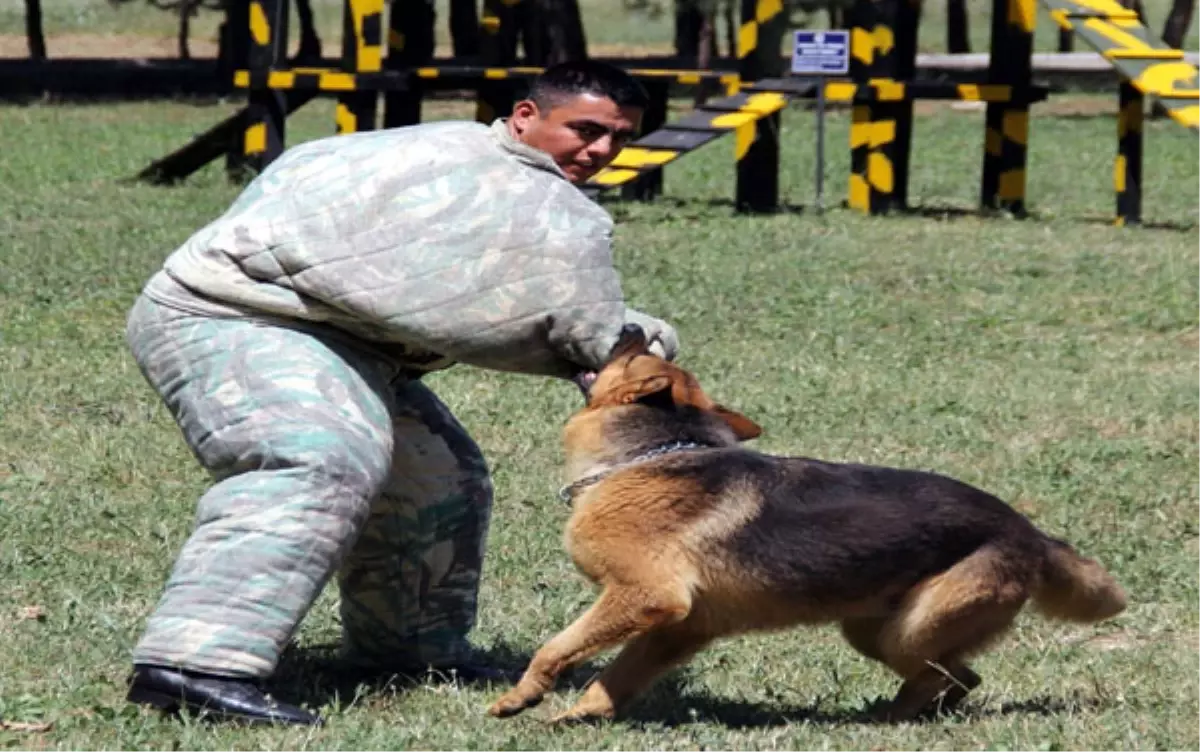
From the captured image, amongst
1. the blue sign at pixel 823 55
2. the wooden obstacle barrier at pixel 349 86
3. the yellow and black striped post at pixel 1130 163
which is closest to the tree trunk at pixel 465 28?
the wooden obstacle barrier at pixel 349 86

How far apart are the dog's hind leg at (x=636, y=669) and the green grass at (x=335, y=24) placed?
48.9 metres

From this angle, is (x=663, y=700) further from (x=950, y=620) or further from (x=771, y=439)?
(x=771, y=439)

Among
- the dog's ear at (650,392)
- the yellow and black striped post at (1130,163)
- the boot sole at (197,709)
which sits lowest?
the yellow and black striped post at (1130,163)

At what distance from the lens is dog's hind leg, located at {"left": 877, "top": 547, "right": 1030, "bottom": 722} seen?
15.1ft

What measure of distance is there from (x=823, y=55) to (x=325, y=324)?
11.7m

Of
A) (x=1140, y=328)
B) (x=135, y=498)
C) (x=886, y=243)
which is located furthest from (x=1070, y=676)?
(x=886, y=243)

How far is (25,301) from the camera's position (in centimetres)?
1117

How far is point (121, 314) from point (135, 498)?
3911mm

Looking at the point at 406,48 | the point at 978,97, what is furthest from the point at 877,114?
the point at 406,48

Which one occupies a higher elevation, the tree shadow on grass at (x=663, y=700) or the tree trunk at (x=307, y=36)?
the tree shadow on grass at (x=663, y=700)

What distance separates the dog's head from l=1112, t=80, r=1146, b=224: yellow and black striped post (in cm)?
1133

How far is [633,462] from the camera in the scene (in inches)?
186

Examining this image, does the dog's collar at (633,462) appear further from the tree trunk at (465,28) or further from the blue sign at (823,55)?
the tree trunk at (465,28)

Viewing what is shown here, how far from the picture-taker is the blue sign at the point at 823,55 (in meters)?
16.0
